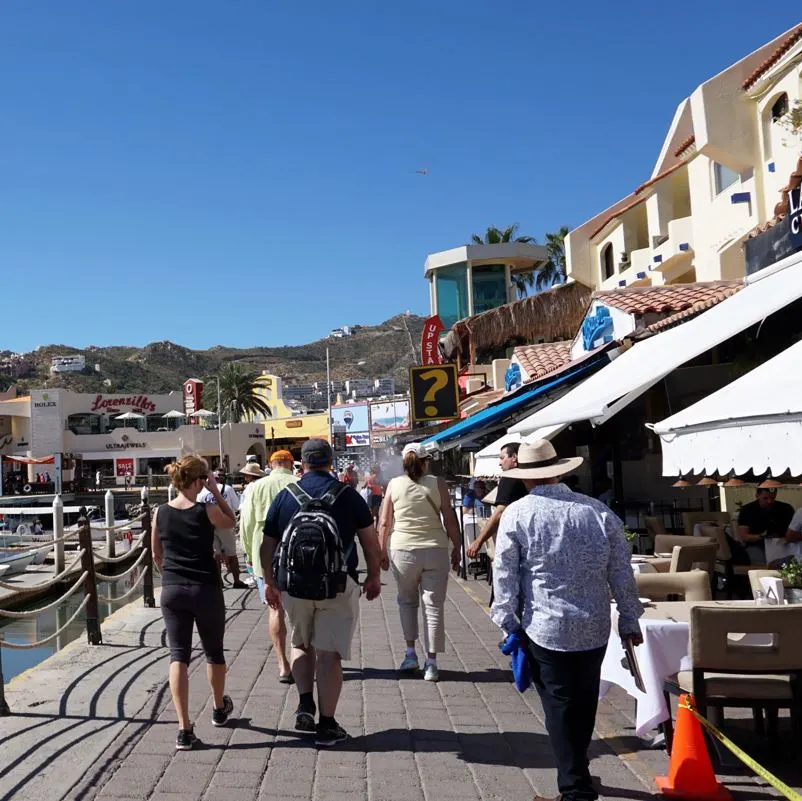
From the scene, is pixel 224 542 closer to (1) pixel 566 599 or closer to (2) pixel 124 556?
(2) pixel 124 556

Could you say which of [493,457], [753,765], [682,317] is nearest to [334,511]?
[753,765]

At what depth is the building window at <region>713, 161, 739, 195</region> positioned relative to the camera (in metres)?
18.9

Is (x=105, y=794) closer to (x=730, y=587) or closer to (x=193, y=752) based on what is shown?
(x=193, y=752)

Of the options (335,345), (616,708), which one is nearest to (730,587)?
(616,708)

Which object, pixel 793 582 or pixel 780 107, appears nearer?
pixel 793 582

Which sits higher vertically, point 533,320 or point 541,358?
point 533,320

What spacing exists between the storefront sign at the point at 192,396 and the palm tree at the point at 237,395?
390 inches

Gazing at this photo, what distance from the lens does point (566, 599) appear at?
12.7ft

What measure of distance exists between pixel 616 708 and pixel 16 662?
379 inches

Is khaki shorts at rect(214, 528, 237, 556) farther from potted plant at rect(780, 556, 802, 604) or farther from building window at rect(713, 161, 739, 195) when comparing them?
building window at rect(713, 161, 739, 195)

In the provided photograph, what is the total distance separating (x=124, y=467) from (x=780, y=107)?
166 ft

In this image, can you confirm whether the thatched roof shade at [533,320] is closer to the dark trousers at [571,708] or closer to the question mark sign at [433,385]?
the question mark sign at [433,385]

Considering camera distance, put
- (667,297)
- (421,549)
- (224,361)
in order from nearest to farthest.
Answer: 1. (421,549)
2. (667,297)
3. (224,361)

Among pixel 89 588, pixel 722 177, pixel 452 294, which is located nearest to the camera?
pixel 89 588
